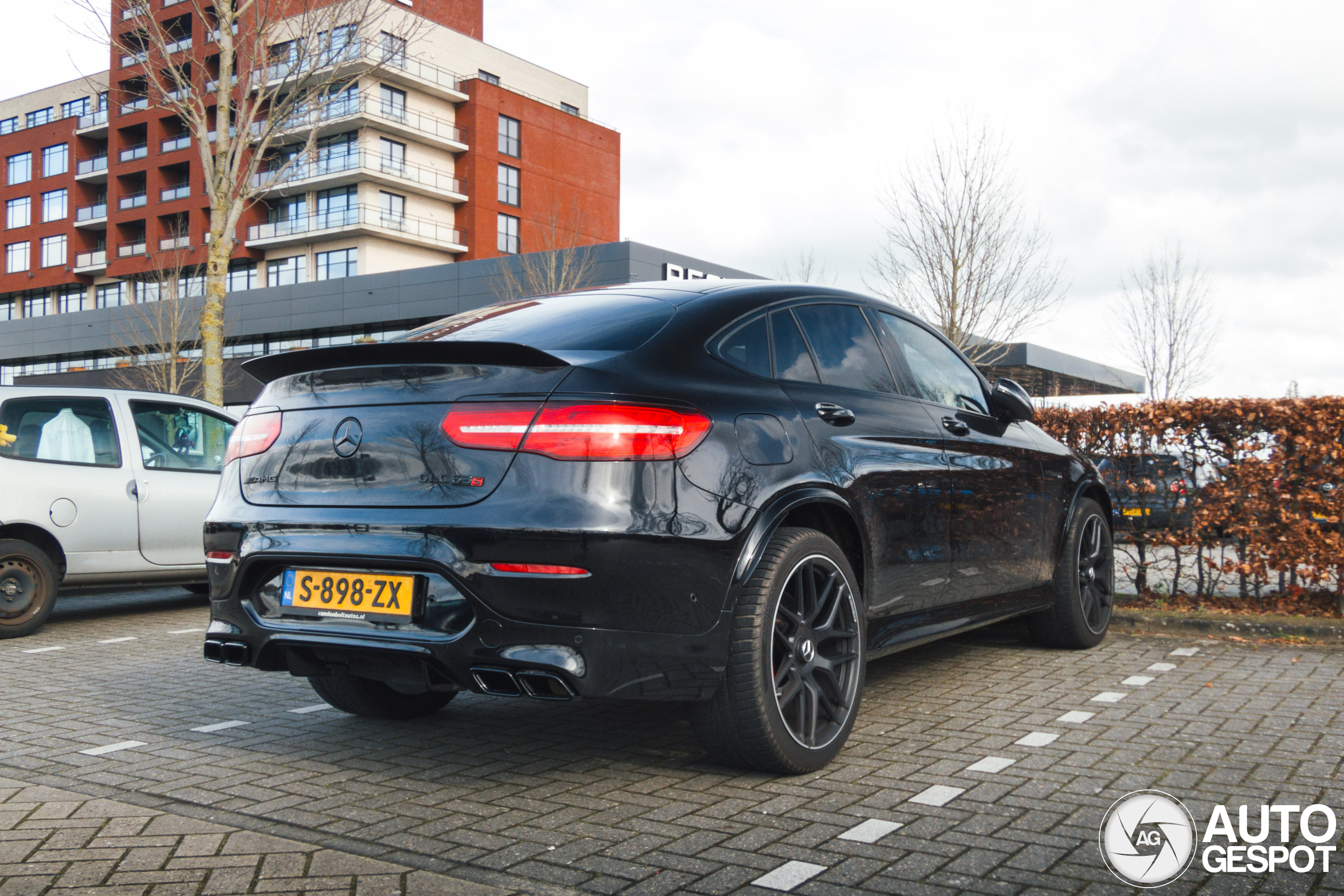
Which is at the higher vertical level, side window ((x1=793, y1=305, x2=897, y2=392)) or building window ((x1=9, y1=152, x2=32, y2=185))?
building window ((x1=9, y1=152, x2=32, y2=185))

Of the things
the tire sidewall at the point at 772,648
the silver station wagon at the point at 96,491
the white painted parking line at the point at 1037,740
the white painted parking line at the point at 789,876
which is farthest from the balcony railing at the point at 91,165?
the white painted parking line at the point at 789,876

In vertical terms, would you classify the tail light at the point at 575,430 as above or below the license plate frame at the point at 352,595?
above

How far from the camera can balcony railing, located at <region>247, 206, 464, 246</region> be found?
166 ft

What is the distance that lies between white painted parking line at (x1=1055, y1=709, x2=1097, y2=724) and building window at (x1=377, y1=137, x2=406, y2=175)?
50700 mm

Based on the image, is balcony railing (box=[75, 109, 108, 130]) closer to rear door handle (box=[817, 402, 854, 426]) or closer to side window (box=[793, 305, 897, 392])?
side window (box=[793, 305, 897, 392])

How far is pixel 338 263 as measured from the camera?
52.4 metres

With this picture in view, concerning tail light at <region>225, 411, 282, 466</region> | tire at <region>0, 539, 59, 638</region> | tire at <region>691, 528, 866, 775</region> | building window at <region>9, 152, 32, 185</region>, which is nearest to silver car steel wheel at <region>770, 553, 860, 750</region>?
tire at <region>691, 528, 866, 775</region>

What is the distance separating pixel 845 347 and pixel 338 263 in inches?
2021

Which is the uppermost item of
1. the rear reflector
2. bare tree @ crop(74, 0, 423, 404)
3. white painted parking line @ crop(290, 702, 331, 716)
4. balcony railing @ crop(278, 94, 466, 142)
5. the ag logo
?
balcony railing @ crop(278, 94, 466, 142)

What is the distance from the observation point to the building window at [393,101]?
51312 millimetres

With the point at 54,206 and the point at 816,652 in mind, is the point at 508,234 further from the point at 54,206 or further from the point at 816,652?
the point at 816,652

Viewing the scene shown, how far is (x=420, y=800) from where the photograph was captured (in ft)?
11.5

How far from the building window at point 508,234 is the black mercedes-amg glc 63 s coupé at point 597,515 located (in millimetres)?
52747

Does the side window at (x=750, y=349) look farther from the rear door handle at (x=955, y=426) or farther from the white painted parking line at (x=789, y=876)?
the white painted parking line at (x=789, y=876)
